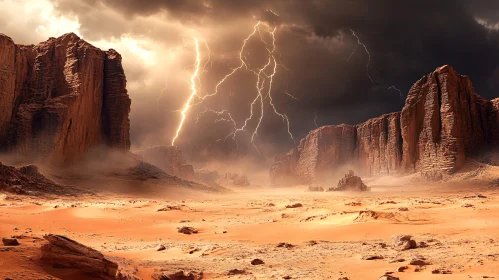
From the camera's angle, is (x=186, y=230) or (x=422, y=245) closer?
(x=422, y=245)

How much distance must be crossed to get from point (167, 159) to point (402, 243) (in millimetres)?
74707

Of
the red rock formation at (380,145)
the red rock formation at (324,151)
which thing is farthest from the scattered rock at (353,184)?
the red rock formation at (324,151)

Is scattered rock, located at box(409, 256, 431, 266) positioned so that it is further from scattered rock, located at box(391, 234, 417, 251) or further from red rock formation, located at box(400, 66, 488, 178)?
red rock formation, located at box(400, 66, 488, 178)

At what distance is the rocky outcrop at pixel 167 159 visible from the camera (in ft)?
259

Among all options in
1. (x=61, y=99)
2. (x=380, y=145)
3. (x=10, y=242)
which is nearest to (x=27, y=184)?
(x=61, y=99)

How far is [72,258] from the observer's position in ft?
16.4

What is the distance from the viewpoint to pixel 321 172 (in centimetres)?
8431

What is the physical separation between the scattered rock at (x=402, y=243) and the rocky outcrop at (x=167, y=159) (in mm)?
71364

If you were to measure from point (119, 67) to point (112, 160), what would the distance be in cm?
1230

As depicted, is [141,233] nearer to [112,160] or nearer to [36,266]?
[36,266]

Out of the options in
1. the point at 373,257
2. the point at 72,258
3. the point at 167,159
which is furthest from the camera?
the point at 167,159

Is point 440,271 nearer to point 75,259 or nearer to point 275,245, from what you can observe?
point 275,245

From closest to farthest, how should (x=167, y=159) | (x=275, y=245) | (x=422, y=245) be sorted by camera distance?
1. (x=422, y=245)
2. (x=275, y=245)
3. (x=167, y=159)

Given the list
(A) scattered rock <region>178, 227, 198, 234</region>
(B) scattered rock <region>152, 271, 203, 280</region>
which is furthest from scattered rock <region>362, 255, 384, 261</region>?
(A) scattered rock <region>178, 227, 198, 234</region>
